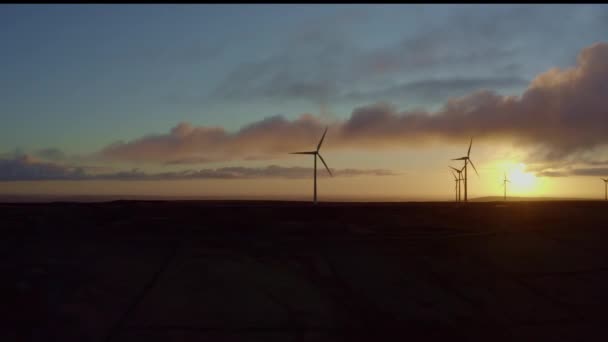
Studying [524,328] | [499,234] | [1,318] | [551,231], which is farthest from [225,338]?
[551,231]

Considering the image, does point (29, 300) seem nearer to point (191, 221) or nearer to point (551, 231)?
point (191, 221)

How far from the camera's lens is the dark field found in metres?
20.8

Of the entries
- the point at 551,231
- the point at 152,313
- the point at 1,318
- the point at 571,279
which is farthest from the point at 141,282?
the point at 551,231

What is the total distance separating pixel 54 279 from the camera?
24094mm

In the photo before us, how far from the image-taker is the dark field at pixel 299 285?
817 inches

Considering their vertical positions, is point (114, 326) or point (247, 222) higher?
point (247, 222)

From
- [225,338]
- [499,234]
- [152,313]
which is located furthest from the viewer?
[499,234]

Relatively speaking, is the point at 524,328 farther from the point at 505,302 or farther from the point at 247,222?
the point at 247,222

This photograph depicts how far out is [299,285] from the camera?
24.9m

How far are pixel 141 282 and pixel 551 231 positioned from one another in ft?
92.0

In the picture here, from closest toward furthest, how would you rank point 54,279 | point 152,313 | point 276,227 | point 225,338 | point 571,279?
point 225,338, point 152,313, point 54,279, point 571,279, point 276,227

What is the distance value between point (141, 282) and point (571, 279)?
2161 cm

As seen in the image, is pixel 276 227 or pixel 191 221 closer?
pixel 276 227

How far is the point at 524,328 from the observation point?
71.9 ft
